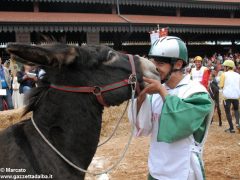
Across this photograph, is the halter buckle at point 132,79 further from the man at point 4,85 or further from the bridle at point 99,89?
the man at point 4,85

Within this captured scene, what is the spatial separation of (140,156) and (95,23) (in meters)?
12.0

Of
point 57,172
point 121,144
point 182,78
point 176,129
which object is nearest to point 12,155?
point 57,172

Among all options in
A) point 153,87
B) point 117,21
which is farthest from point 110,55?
point 117,21

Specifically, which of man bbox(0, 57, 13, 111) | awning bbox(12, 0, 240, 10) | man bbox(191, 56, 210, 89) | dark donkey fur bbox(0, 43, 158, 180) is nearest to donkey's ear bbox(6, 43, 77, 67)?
dark donkey fur bbox(0, 43, 158, 180)

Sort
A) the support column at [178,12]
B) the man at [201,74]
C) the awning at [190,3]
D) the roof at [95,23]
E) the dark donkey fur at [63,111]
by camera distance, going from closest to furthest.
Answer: the dark donkey fur at [63,111] < the man at [201,74] < the roof at [95,23] < the awning at [190,3] < the support column at [178,12]

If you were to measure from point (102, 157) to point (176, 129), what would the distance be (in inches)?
184

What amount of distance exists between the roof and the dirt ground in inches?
323

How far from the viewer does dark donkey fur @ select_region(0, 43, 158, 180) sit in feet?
6.98

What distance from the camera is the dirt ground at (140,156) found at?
6.05 meters

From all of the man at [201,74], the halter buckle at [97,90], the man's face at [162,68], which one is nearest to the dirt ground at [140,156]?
the man at [201,74]

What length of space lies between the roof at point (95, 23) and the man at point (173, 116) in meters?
14.3

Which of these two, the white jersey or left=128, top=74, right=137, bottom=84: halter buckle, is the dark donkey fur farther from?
the white jersey

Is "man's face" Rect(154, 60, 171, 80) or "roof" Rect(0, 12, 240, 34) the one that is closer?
"man's face" Rect(154, 60, 171, 80)

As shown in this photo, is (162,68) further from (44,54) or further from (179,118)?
(44,54)
